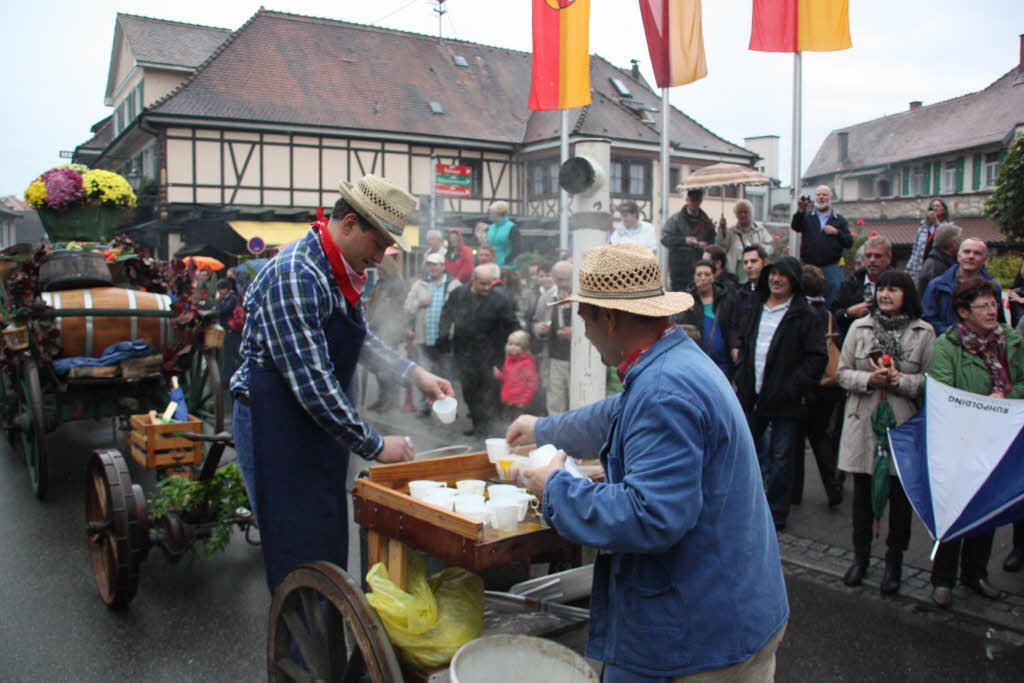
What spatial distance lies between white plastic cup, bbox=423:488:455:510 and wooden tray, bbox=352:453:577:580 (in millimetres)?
89

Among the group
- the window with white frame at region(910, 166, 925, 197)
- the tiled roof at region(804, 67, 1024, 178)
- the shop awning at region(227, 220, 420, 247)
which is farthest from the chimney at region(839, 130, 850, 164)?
the shop awning at region(227, 220, 420, 247)

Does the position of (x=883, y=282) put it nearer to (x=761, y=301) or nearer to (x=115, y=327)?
(x=761, y=301)

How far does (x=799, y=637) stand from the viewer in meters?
4.04

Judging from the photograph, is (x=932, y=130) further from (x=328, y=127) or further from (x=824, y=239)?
(x=824, y=239)

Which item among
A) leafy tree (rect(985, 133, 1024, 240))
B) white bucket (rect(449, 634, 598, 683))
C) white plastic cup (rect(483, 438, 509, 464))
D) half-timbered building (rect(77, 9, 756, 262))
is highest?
half-timbered building (rect(77, 9, 756, 262))

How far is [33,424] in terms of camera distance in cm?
611

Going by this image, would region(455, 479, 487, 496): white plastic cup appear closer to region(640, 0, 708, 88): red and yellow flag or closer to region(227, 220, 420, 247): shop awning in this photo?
region(640, 0, 708, 88): red and yellow flag

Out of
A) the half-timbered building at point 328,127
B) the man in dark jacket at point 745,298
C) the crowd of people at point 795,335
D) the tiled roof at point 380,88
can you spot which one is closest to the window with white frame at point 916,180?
the half-timbered building at point 328,127

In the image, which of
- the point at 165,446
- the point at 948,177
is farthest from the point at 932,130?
the point at 165,446

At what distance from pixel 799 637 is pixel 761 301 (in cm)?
275

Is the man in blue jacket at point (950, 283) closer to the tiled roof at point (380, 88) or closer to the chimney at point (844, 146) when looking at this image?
the tiled roof at point (380, 88)

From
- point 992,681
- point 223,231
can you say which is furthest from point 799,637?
point 223,231

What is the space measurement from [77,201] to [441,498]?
20.0ft

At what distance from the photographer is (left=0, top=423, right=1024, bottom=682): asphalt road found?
368 centimetres
